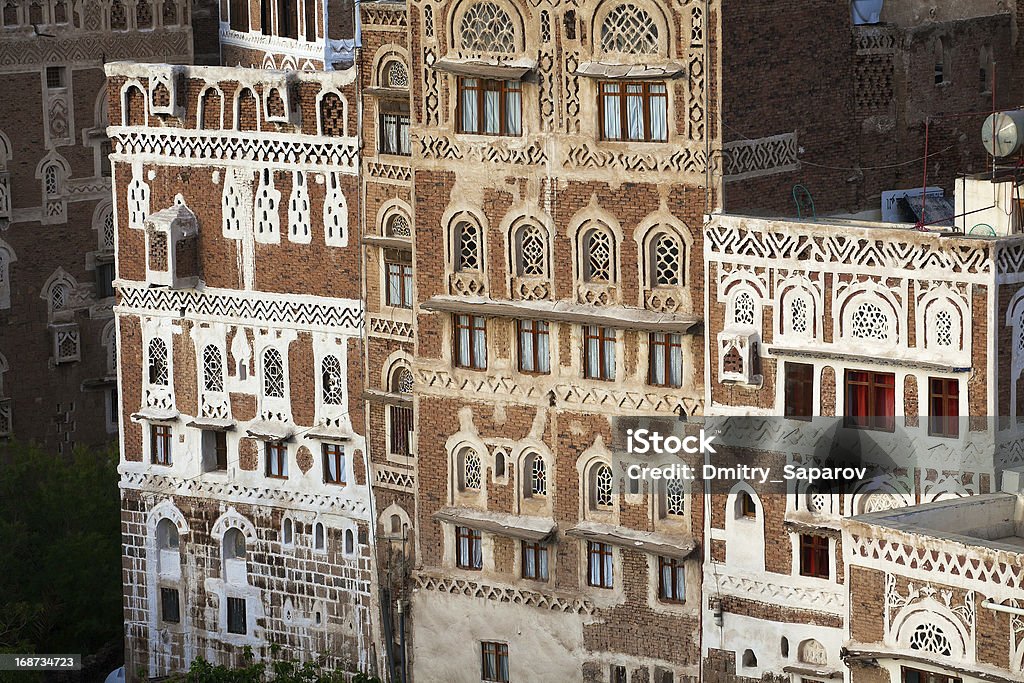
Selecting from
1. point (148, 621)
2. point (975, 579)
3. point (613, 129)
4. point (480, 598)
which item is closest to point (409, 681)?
point (480, 598)

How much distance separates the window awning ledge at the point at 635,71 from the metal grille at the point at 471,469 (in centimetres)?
723

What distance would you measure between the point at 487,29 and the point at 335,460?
9348 millimetres

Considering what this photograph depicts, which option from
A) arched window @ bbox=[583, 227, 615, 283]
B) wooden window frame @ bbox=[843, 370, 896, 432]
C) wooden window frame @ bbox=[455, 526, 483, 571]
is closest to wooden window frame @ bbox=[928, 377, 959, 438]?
wooden window frame @ bbox=[843, 370, 896, 432]

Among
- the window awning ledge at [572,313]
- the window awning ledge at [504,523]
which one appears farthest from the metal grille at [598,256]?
the window awning ledge at [504,523]

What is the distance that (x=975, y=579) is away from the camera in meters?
42.6

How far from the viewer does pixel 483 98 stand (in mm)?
52750

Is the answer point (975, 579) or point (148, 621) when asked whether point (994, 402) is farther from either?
point (148, 621)

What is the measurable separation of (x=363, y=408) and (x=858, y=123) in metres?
10.5

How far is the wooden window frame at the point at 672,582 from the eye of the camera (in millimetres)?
51469

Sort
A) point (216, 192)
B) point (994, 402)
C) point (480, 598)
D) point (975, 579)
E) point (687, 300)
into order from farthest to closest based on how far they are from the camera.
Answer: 1. point (216, 192)
2. point (480, 598)
3. point (687, 300)
4. point (994, 402)
5. point (975, 579)

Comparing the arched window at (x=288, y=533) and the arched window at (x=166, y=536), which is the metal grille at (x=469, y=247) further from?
the arched window at (x=166, y=536)

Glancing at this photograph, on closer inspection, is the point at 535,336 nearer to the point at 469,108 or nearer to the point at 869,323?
the point at 469,108

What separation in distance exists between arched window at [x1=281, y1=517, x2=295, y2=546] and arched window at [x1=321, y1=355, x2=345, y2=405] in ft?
8.25

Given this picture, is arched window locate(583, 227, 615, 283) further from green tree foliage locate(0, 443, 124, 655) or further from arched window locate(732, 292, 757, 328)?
green tree foliage locate(0, 443, 124, 655)
